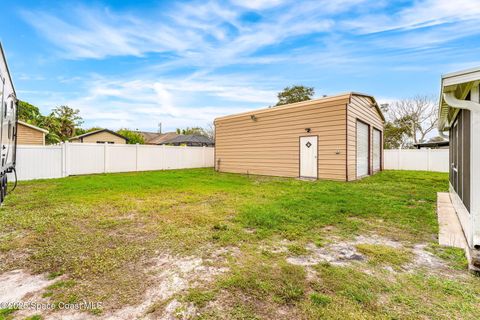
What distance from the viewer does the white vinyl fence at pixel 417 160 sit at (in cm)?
1321

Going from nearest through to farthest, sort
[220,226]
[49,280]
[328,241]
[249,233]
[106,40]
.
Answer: [49,280], [328,241], [249,233], [220,226], [106,40]

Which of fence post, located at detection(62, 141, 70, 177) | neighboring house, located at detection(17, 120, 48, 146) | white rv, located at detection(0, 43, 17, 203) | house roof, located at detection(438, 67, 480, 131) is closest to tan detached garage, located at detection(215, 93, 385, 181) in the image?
house roof, located at detection(438, 67, 480, 131)

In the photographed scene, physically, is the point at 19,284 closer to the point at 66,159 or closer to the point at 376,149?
the point at 66,159

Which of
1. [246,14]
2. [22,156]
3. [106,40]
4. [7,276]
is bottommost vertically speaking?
[7,276]

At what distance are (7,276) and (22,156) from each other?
913 centimetres

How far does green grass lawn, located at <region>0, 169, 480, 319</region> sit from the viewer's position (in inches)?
69.9

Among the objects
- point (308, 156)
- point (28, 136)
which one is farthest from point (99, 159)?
point (308, 156)

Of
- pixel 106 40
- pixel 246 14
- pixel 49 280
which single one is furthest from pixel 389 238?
pixel 106 40

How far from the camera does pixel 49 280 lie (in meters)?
2.13

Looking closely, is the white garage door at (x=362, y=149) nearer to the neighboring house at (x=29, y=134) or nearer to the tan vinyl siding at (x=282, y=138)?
the tan vinyl siding at (x=282, y=138)

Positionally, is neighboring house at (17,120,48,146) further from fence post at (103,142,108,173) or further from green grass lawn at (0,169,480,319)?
green grass lawn at (0,169,480,319)

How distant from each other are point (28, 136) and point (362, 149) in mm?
19561

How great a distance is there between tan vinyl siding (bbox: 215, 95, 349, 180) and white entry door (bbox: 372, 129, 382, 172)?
472 centimetres

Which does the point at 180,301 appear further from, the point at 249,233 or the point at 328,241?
the point at 328,241
